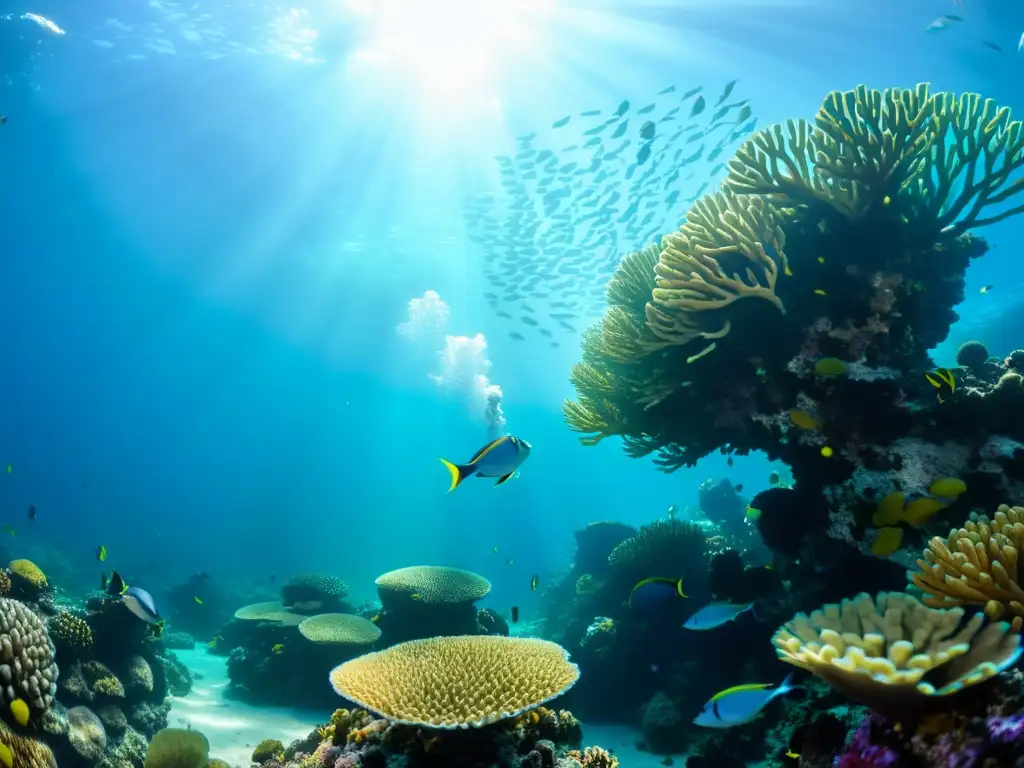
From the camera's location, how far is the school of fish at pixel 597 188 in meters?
19.1

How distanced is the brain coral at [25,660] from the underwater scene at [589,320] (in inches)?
1.3

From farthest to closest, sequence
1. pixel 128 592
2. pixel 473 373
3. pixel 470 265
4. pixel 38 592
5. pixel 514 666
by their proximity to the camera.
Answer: pixel 473 373 < pixel 470 265 < pixel 38 592 < pixel 128 592 < pixel 514 666


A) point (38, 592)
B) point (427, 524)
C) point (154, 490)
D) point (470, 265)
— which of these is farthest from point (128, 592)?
point (154, 490)

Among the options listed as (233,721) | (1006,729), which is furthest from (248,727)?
(1006,729)

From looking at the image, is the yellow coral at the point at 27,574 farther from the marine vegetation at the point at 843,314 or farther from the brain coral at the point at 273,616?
the marine vegetation at the point at 843,314

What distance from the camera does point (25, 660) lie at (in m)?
4.61

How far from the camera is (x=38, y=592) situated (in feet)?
23.1

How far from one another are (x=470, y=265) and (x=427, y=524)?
149ft

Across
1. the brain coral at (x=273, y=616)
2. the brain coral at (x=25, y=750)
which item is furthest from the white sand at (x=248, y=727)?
the brain coral at (x=25, y=750)

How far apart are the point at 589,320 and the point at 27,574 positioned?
37548 millimetres

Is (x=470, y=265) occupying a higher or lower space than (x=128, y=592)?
higher

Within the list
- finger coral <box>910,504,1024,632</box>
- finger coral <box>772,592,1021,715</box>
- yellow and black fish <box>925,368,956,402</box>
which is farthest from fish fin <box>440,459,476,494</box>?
yellow and black fish <box>925,368,956,402</box>

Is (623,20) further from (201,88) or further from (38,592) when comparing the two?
(38,592)

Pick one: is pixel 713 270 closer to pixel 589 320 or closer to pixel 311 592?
pixel 311 592
